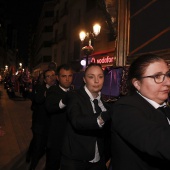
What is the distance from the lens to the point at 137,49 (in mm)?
3270

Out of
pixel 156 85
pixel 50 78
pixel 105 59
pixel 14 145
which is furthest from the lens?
pixel 105 59

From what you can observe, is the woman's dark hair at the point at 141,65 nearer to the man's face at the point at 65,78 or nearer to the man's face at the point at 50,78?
the man's face at the point at 65,78

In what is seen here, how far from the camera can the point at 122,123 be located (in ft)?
5.15

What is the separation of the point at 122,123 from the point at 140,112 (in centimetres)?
14

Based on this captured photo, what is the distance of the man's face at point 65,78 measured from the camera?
3.89 meters

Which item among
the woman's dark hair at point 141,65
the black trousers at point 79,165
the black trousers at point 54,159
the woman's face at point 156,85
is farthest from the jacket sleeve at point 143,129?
the black trousers at point 54,159

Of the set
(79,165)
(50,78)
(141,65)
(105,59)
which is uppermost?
(105,59)

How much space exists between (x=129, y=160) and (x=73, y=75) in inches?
105

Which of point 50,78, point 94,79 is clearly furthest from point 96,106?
point 50,78

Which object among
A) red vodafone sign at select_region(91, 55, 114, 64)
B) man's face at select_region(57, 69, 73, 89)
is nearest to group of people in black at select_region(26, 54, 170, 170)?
man's face at select_region(57, 69, 73, 89)

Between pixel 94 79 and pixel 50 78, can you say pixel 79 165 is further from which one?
pixel 50 78

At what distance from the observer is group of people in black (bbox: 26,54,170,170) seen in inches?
56.7

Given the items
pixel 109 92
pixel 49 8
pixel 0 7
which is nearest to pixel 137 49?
pixel 109 92

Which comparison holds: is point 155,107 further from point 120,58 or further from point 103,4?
point 103,4
